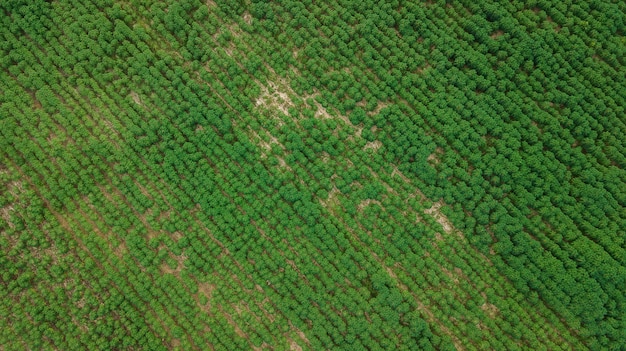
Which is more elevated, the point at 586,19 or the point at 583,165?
the point at 586,19

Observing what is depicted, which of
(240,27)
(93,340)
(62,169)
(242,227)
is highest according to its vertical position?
(240,27)

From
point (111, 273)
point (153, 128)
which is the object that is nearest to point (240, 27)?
point (153, 128)

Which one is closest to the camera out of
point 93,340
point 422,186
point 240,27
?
point 93,340

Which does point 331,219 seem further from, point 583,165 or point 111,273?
point 583,165

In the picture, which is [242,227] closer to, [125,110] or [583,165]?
[125,110]

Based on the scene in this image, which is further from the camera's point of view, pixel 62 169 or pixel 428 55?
pixel 428 55

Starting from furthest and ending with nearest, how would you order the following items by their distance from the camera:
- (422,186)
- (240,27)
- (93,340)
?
(240,27), (422,186), (93,340)

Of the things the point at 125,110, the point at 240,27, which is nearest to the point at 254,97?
the point at 240,27
